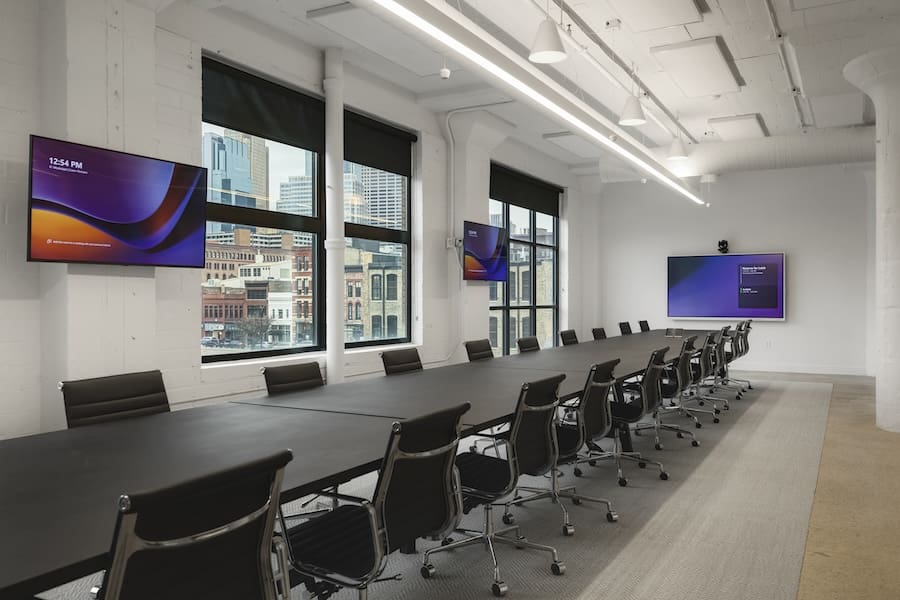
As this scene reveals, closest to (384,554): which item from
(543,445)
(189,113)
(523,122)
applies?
(543,445)

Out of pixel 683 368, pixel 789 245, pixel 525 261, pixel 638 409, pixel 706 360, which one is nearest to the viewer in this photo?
pixel 638 409

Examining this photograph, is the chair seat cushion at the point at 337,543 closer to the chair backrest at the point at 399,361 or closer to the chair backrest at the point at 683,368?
the chair backrest at the point at 399,361

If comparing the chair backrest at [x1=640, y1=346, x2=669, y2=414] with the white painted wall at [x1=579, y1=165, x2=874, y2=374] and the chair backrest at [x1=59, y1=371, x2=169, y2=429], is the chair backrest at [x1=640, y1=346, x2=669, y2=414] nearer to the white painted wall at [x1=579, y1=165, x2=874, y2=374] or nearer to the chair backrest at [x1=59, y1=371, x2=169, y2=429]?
the chair backrest at [x1=59, y1=371, x2=169, y2=429]

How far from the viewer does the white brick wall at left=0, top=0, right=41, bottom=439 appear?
3717 mm

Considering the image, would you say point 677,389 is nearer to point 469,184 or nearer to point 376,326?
point 376,326

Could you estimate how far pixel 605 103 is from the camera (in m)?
7.35

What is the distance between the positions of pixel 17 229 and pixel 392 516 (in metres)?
2.99

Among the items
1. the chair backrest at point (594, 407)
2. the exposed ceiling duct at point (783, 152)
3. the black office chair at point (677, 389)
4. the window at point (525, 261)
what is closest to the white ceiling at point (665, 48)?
the exposed ceiling duct at point (783, 152)

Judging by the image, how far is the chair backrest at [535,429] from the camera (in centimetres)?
294

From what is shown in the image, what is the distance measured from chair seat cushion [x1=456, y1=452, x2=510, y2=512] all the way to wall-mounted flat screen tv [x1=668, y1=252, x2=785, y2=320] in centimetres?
896

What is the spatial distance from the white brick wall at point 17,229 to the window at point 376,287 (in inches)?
140

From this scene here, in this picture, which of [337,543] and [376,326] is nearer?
[337,543]

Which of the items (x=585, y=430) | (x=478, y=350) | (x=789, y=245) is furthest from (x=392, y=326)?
(x=789, y=245)

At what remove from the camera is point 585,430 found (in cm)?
366
